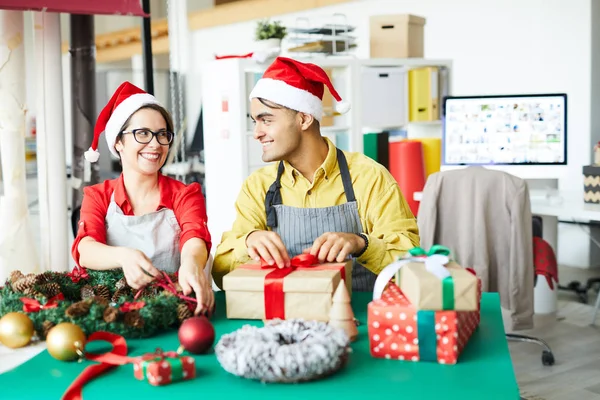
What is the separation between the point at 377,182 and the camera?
6.68 ft

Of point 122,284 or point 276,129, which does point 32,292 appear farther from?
point 276,129

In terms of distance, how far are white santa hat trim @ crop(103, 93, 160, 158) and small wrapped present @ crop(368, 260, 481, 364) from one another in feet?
2.94

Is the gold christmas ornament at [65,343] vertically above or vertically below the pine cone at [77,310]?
below

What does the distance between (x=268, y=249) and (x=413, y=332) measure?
1.59 feet

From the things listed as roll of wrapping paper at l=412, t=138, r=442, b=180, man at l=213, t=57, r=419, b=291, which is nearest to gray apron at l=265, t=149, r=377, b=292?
man at l=213, t=57, r=419, b=291

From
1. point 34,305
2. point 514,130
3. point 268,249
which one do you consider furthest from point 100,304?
point 514,130

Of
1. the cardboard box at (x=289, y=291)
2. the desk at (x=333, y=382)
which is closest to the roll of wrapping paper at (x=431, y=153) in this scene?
the cardboard box at (x=289, y=291)

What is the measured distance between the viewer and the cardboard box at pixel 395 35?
4.99 metres

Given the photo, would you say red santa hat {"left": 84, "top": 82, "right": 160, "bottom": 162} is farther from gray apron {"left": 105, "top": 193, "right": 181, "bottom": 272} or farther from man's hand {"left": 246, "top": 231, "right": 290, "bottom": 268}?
man's hand {"left": 246, "top": 231, "right": 290, "bottom": 268}

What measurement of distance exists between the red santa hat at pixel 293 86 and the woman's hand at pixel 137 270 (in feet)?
1.92

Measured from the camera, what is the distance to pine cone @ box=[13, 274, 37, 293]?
1.57 meters

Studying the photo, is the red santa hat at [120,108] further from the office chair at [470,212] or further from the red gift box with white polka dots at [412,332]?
the office chair at [470,212]

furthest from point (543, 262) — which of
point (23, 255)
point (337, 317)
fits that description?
point (337, 317)

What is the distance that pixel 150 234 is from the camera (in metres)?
1.92
